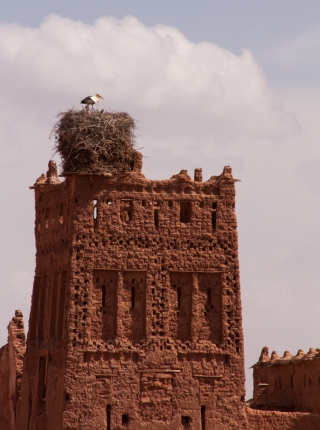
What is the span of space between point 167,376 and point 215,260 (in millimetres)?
4343

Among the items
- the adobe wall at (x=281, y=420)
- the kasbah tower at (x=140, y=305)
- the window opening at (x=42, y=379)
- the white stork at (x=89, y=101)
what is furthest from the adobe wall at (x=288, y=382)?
the white stork at (x=89, y=101)

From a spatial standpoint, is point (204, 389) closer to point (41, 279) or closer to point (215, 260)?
point (215, 260)

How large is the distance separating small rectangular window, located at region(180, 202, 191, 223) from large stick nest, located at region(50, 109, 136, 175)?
228cm

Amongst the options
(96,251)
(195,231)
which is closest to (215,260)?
(195,231)

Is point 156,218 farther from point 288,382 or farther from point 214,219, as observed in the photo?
point 288,382

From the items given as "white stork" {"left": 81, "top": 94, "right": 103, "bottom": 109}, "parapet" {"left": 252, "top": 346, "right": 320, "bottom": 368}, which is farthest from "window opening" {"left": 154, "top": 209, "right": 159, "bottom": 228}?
"parapet" {"left": 252, "top": 346, "right": 320, "bottom": 368}

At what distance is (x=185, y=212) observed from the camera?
1790 inches

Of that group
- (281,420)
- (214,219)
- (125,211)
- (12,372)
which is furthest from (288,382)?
(125,211)

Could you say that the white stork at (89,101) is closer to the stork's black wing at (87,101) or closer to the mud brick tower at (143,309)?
the stork's black wing at (87,101)

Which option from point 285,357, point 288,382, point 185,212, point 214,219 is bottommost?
point 288,382

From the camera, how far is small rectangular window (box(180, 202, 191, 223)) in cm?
4534

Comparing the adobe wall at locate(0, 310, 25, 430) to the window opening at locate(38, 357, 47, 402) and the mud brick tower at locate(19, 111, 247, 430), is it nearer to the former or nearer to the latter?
the window opening at locate(38, 357, 47, 402)

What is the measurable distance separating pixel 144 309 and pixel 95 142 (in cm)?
592

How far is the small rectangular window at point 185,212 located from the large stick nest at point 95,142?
7.49 ft
